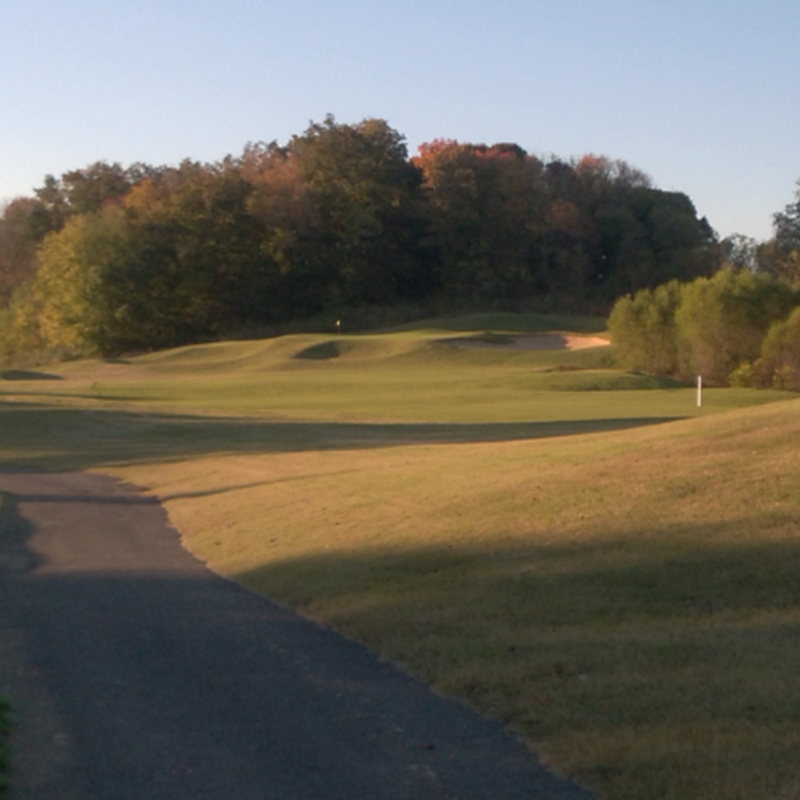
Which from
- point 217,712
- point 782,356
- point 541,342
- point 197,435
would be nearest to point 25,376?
point 541,342

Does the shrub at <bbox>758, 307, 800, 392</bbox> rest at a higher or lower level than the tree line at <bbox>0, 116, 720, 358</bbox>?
lower

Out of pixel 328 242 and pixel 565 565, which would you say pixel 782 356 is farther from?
pixel 328 242

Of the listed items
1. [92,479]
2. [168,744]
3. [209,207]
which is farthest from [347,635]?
[209,207]

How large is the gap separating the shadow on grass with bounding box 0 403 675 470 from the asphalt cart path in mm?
15672

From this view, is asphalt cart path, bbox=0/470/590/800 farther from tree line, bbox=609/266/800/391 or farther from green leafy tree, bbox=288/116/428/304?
green leafy tree, bbox=288/116/428/304

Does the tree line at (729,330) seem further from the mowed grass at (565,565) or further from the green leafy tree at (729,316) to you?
the mowed grass at (565,565)

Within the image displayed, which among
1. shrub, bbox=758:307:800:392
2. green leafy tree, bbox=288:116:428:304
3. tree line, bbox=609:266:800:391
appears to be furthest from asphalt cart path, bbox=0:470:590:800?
green leafy tree, bbox=288:116:428:304

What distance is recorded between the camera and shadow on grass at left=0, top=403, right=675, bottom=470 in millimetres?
28172

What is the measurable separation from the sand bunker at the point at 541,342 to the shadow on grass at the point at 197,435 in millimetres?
31028

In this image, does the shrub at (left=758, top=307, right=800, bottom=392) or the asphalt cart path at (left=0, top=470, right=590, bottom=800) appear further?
the shrub at (left=758, top=307, right=800, bottom=392)

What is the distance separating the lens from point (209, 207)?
84438mm

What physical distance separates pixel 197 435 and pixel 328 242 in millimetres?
60031

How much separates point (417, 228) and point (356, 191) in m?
5.39

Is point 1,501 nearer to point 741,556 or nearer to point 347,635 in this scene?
point 347,635
